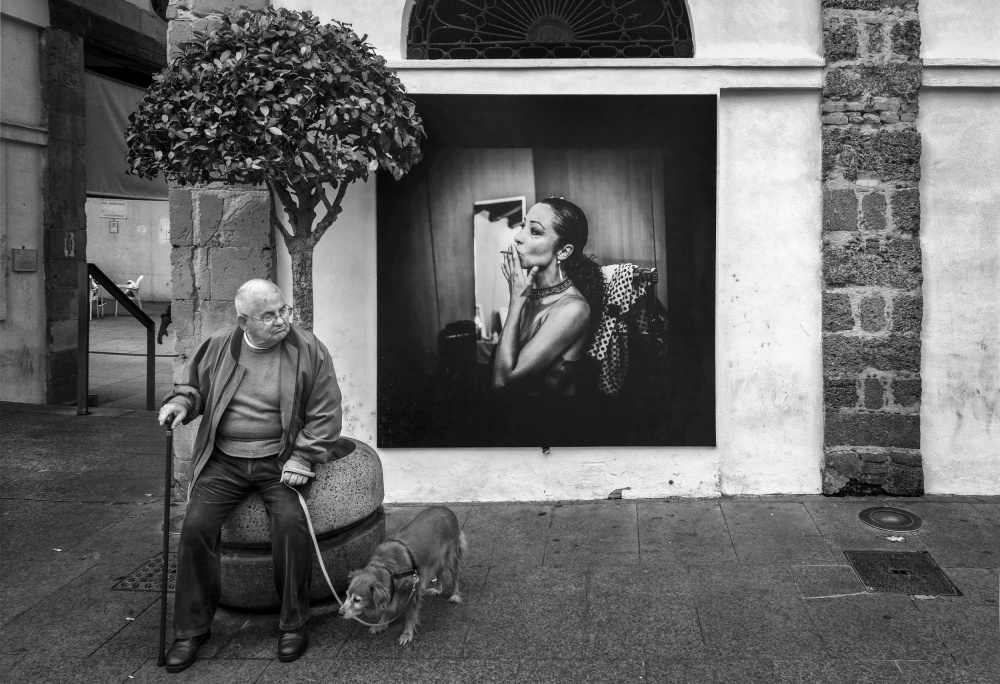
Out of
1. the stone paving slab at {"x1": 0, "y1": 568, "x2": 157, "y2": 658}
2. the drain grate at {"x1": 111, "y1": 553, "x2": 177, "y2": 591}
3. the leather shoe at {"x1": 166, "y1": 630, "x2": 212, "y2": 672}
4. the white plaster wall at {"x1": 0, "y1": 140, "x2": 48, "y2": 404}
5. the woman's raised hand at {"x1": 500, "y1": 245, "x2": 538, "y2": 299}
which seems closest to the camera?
the leather shoe at {"x1": 166, "y1": 630, "x2": 212, "y2": 672}

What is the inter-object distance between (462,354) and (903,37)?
4.10 m

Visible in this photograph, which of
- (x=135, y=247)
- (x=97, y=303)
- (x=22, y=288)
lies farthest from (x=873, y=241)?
(x=135, y=247)

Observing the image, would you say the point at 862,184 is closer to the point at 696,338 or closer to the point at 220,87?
the point at 696,338

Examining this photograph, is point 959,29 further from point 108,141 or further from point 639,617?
point 108,141

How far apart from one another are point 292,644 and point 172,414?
131 centimetres

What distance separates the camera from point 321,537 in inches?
191

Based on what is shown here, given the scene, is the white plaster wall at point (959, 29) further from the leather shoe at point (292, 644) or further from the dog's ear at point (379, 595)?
the leather shoe at point (292, 644)

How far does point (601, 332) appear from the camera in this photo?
6.80 metres

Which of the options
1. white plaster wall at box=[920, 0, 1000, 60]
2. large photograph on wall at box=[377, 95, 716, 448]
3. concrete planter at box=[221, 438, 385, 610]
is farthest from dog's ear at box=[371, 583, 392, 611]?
white plaster wall at box=[920, 0, 1000, 60]

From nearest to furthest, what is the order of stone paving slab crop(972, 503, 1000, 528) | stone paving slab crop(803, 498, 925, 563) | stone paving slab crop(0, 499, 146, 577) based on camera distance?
stone paving slab crop(803, 498, 925, 563) → stone paving slab crop(0, 499, 146, 577) → stone paving slab crop(972, 503, 1000, 528)

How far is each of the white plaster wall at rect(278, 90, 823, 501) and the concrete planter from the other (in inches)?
78.3

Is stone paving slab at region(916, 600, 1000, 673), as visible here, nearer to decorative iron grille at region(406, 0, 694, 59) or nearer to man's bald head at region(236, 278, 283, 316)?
man's bald head at region(236, 278, 283, 316)

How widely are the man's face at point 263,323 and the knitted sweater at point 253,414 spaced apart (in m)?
0.10

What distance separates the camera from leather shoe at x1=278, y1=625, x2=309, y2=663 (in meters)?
4.36
